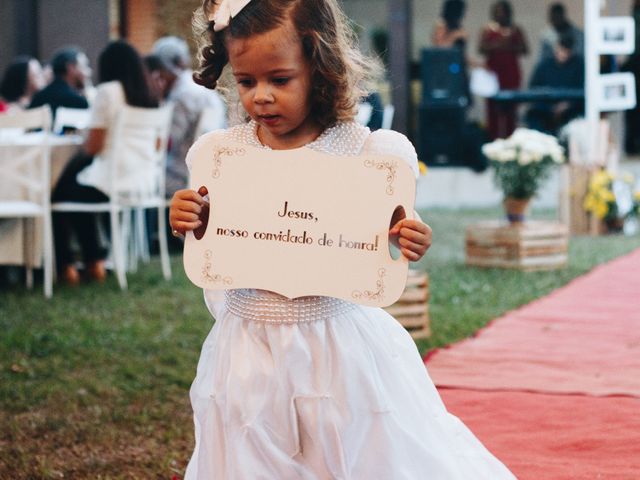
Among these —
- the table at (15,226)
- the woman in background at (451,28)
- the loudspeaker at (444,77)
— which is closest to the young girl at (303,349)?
the table at (15,226)

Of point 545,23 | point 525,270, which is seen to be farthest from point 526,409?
point 545,23

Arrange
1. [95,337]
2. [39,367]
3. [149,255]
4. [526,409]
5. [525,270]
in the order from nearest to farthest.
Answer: [526,409] → [39,367] → [95,337] → [525,270] → [149,255]

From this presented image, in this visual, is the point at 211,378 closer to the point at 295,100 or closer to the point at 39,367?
the point at 295,100

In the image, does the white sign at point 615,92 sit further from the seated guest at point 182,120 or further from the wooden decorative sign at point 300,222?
the wooden decorative sign at point 300,222

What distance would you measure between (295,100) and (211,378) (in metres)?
0.55

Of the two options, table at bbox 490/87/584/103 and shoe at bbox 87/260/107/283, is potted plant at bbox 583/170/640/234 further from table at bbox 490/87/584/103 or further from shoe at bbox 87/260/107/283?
shoe at bbox 87/260/107/283

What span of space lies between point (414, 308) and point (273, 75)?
2.63 metres

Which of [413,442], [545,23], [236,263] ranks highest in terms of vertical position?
[545,23]

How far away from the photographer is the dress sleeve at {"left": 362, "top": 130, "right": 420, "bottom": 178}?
2094mm

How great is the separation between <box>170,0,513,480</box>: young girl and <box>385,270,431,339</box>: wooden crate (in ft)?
7.67

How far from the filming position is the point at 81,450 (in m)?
2.96

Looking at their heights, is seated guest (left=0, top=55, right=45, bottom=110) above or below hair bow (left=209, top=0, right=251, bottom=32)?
above

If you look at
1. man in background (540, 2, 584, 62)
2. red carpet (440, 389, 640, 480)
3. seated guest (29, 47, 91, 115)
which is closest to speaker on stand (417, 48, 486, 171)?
man in background (540, 2, 584, 62)

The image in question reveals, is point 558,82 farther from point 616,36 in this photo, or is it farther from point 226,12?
point 226,12
